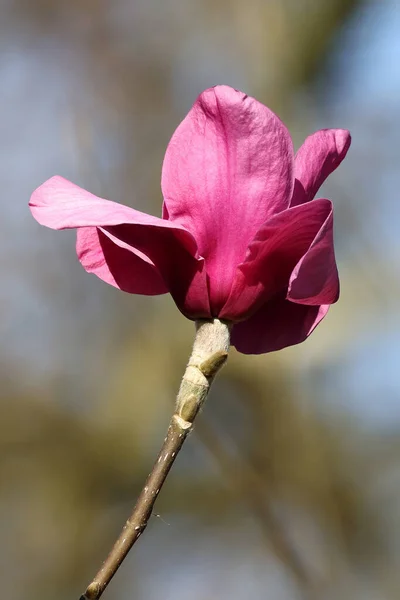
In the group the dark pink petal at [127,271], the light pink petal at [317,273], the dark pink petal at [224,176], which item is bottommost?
the dark pink petal at [127,271]

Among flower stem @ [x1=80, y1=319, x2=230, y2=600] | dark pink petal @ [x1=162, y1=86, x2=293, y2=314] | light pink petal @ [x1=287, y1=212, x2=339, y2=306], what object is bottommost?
flower stem @ [x1=80, y1=319, x2=230, y2=600]

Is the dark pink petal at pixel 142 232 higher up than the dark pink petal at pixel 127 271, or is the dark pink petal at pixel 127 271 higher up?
the dark pink petal at pixel 142 232

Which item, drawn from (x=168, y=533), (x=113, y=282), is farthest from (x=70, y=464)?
(x=113, y=282)

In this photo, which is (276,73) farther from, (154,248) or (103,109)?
(154,248)
